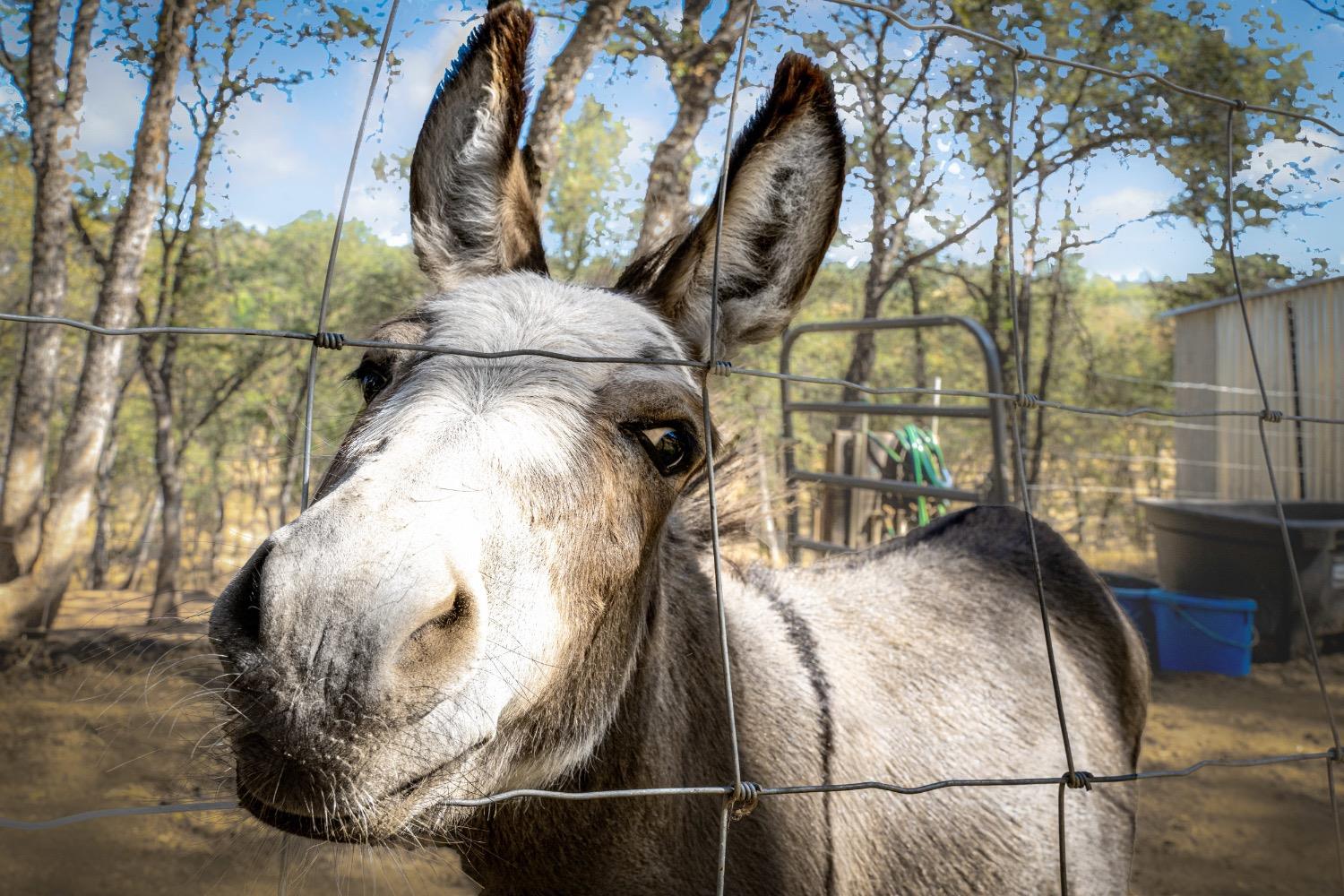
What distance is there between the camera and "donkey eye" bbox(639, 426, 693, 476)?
1.65 m

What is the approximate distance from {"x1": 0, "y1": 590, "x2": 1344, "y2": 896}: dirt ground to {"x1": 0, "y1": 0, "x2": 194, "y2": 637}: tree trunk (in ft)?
3.19

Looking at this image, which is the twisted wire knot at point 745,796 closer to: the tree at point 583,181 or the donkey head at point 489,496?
the donkey head at point 489,496

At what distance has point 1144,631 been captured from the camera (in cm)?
794

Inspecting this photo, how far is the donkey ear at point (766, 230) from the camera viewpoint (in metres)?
1.76

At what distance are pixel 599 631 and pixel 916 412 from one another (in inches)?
169

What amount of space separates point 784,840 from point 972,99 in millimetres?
6715

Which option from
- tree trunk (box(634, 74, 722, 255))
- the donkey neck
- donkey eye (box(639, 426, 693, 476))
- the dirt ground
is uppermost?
tree trunk (box(634, 74, 722, 255))

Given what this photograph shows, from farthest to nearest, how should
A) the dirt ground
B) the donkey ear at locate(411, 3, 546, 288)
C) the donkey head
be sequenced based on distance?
the dirt ground < the donkey ear at locate(411, 3, 546, 288) < the donkey head

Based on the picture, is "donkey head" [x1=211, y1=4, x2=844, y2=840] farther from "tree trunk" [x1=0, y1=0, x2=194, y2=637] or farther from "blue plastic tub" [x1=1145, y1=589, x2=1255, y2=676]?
"blue plastic tub" [x1=1145, y1=589, x2=1255, y2=676]

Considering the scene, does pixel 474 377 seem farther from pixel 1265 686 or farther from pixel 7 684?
pixel 1265 686

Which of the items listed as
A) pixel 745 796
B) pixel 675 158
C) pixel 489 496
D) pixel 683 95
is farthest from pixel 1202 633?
pixel 489 496

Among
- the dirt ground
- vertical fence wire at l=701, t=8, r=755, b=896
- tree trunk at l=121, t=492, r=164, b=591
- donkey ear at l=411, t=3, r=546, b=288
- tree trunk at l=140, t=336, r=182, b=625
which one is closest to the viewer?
vertical fence wire at l=701, t=8, r=755, b=896

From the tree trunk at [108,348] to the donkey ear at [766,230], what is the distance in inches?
290

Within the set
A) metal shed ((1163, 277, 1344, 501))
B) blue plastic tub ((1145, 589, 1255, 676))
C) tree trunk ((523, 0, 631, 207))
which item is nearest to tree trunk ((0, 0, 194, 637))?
tree trunk ((523, 0, 631, 207))
